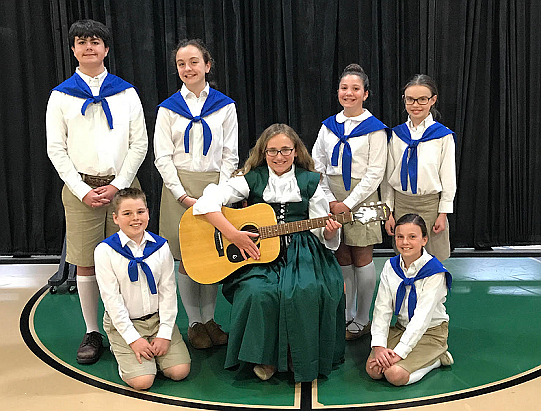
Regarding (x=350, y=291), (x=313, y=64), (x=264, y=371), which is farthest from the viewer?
(x=313, y=64)

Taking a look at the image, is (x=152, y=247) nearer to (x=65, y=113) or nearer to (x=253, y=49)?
(x=65, y=113)

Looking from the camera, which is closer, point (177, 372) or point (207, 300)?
point (177, 372)

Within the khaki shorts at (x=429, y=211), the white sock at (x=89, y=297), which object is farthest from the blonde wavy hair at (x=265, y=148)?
the white sock at (x=89, y=297)

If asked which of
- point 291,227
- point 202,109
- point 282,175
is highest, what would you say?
point 202,109

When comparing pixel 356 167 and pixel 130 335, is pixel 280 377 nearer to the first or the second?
pixel 130 335

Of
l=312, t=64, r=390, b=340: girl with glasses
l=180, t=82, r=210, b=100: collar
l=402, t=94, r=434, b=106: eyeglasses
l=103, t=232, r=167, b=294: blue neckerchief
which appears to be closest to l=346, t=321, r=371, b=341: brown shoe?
l=312, t=64, r=390, b=340: girl with glasses

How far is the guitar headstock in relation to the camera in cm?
291

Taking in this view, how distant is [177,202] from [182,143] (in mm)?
309

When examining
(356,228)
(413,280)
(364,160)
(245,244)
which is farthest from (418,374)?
(364,160)

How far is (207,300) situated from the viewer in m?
3.28

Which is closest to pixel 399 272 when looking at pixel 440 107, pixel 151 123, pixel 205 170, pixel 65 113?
pixel 205 170

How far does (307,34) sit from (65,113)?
214cm

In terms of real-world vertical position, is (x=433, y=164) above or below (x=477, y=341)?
above

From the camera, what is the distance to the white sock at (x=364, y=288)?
3.30 meters
